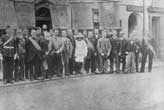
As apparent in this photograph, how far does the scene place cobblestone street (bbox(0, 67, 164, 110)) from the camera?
1024 centimetres

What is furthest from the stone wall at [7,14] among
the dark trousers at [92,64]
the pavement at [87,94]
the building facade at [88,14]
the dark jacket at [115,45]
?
the pavement at [87,94]

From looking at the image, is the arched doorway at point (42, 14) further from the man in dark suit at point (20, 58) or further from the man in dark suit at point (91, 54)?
the man in dark suit at point (20, 58)

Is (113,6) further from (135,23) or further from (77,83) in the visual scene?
(77,83)

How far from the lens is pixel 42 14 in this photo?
2198 centimetres

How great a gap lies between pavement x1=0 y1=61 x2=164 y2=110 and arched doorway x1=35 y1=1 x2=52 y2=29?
613 cm

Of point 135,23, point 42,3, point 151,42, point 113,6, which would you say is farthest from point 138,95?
point 135,23

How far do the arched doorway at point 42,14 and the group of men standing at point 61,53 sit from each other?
11.9ft

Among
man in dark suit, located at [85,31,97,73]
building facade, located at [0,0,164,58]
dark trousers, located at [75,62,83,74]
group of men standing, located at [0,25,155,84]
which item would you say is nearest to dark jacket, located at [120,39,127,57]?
group of men standing, located at [0,25,155,84]

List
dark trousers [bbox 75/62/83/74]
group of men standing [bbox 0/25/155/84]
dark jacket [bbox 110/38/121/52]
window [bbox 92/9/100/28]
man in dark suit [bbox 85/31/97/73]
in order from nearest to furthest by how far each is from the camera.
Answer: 1. group of men standing [bbox 0/25/155/84]
2. dark trousers [bbox 75/62/83/74]
3. man in dark suit [bbox 85/31/97/73]
4. dark jacket [bbox 110/38/121/52]
5. window [bbox 92/9/100/28]

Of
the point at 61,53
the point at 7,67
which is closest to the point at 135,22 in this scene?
the point at 61,53

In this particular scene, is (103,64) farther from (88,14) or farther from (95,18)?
(95,18)

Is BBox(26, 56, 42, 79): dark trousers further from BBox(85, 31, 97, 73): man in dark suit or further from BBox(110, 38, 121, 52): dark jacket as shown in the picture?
BBox(110, 38, 121, 52): dark jacket

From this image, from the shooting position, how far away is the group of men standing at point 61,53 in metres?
15.5

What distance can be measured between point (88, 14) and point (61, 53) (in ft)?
23.3
